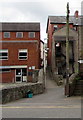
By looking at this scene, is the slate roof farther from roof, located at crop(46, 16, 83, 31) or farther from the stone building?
the stone building

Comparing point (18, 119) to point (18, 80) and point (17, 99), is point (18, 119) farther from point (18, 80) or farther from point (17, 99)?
point (18, 80)

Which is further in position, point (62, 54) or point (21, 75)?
point (62, 54)

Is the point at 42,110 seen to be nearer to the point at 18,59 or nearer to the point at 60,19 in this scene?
the point at 18,59

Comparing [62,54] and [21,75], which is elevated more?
[62,54]

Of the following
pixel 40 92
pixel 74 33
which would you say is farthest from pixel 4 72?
pixel 40 92

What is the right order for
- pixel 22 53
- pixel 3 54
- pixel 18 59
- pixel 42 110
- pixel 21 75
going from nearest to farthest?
1. pixel 42 110
2. pixel 21 75
3. pixel 18 59
4. pixel 22 53
5. pixel 3 54

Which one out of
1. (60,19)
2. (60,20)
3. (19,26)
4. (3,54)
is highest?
(60,19)

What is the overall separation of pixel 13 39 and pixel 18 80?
781 cm

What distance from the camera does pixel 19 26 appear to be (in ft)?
141

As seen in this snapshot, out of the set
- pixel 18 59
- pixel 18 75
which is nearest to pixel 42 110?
pixel 18 75

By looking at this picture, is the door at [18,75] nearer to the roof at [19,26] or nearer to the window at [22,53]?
the window at [22,53]

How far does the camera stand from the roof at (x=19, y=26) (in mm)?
41938

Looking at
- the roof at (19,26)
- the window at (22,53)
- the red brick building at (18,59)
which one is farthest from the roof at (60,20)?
the window at (22,53)

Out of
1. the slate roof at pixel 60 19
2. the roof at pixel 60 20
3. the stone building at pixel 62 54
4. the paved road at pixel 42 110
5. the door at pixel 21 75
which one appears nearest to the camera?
the paved road at pixel 42 110
